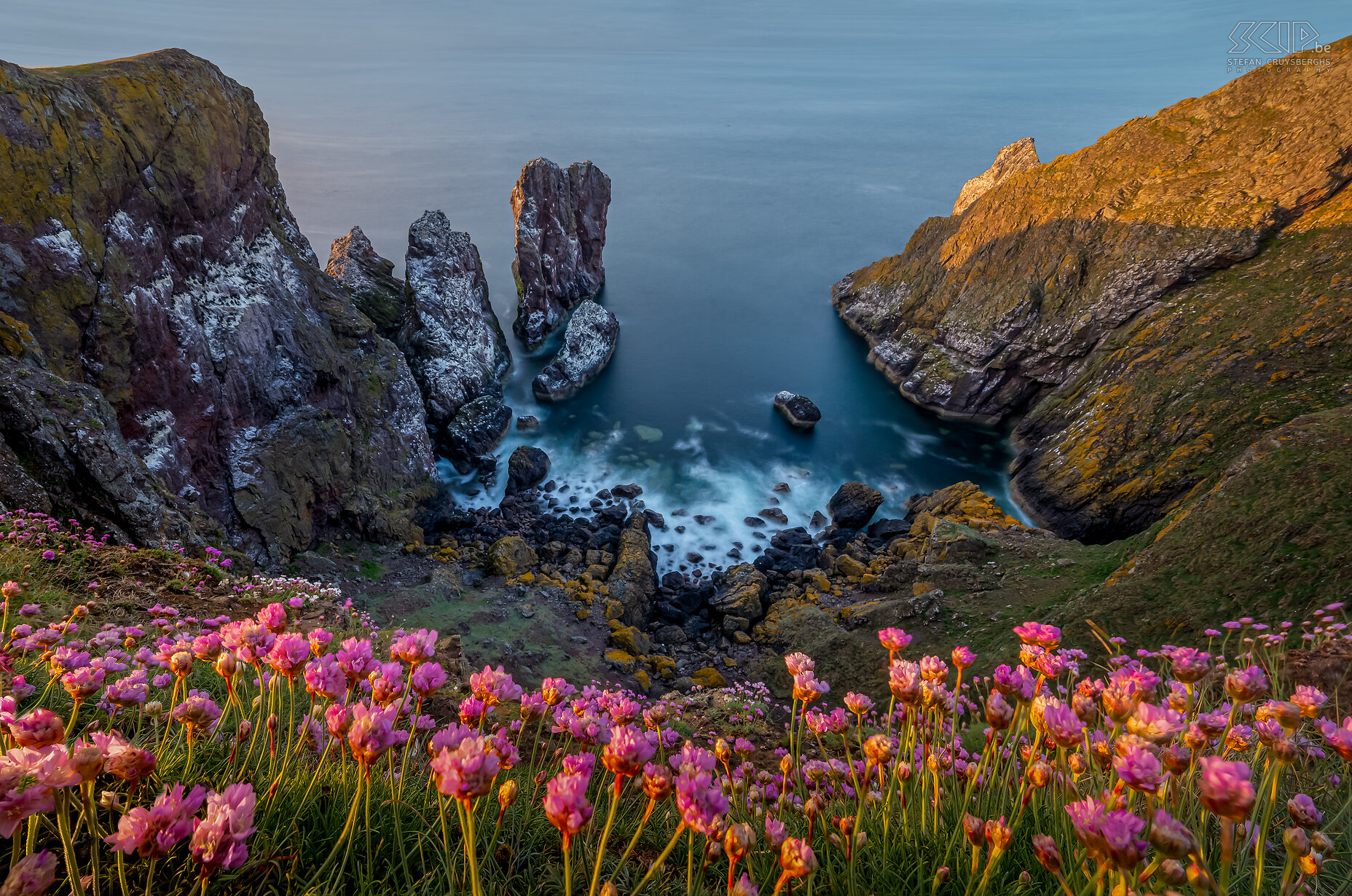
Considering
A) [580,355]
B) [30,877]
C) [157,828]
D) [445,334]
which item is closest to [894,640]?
[157,828]

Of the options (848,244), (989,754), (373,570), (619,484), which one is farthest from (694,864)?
(848,244)

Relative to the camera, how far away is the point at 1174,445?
21750 mm

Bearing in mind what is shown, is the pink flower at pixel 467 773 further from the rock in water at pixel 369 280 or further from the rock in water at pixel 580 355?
the rock in water at pixel 580 355

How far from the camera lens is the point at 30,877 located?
4.36 ft

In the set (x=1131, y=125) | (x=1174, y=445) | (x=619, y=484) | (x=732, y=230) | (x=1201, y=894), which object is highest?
(x=732, y=230)

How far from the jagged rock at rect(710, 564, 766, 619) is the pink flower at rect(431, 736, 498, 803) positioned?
18709mm

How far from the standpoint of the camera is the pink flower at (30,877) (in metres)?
1.32

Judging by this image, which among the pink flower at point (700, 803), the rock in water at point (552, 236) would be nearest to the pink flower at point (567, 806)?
the pink flower at point (700, 803)

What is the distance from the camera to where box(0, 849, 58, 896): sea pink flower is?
1320 millimetres

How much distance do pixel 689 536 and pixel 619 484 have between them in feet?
19.8

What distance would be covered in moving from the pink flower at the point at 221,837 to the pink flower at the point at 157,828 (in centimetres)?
4

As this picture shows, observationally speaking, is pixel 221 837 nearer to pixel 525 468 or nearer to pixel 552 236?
pixel 525 468

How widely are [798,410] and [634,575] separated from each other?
21051 mm

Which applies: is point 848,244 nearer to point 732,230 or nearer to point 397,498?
point 732,230
